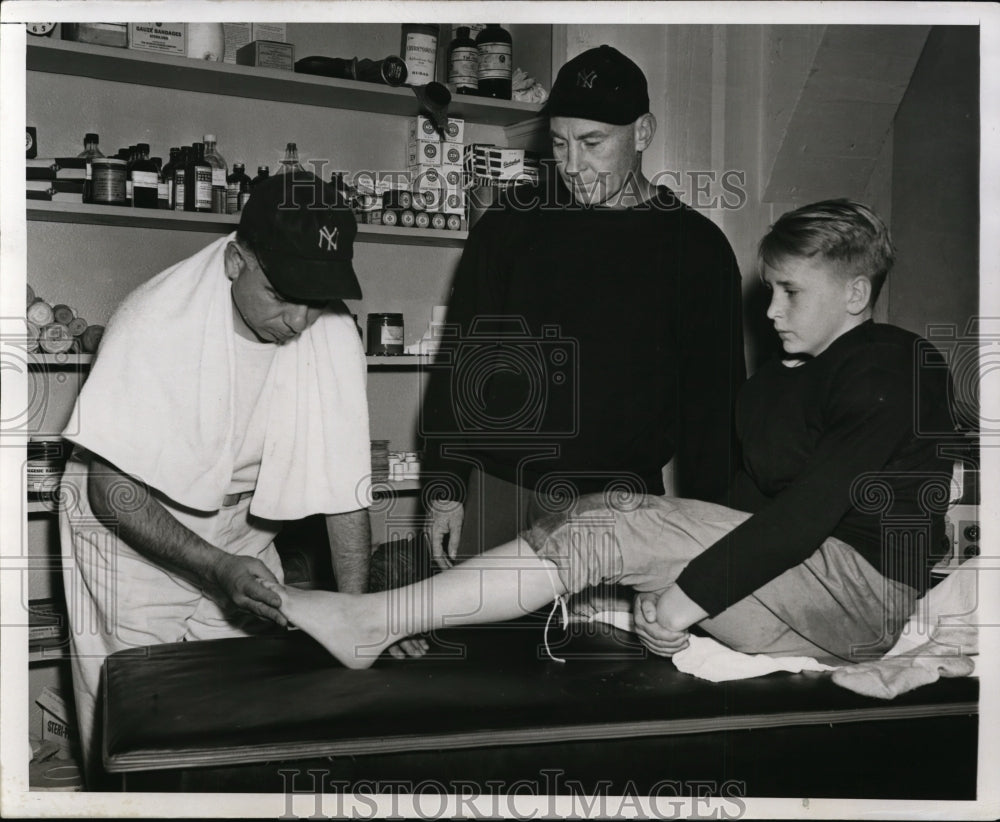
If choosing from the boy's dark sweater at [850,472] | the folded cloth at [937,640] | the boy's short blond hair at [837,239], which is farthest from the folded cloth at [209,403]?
the folded cloth at [937,640]

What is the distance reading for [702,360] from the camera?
5.72 ft

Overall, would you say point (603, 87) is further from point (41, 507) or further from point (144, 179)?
point (41, 507)

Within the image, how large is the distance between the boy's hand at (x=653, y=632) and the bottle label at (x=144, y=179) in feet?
4.18

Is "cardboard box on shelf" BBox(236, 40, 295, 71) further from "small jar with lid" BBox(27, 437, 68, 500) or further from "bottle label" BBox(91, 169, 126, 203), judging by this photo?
"small jar with lid" BBox(27, 437, 68, 500)

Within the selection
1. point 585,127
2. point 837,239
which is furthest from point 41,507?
point 837,239

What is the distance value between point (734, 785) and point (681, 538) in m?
0.42

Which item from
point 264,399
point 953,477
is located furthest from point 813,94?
point 264,399

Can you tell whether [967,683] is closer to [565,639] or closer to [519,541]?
[565,639]

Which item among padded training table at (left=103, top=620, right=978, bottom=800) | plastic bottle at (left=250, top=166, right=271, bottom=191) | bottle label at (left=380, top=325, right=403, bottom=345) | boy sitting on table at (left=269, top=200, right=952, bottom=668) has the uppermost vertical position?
plastic bottle at (left=250, top=166, right=271, bottom=191)

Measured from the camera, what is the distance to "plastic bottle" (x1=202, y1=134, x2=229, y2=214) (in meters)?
1.85

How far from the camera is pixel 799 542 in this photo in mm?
1569

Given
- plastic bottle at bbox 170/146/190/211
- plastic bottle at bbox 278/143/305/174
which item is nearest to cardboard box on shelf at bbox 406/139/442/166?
plastic bottle at bbox 278/143/305/174

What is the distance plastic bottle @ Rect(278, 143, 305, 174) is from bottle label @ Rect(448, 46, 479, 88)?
1.45 ft

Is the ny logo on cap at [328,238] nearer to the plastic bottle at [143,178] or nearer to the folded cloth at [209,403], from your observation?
the folded cloth at [209,403]
